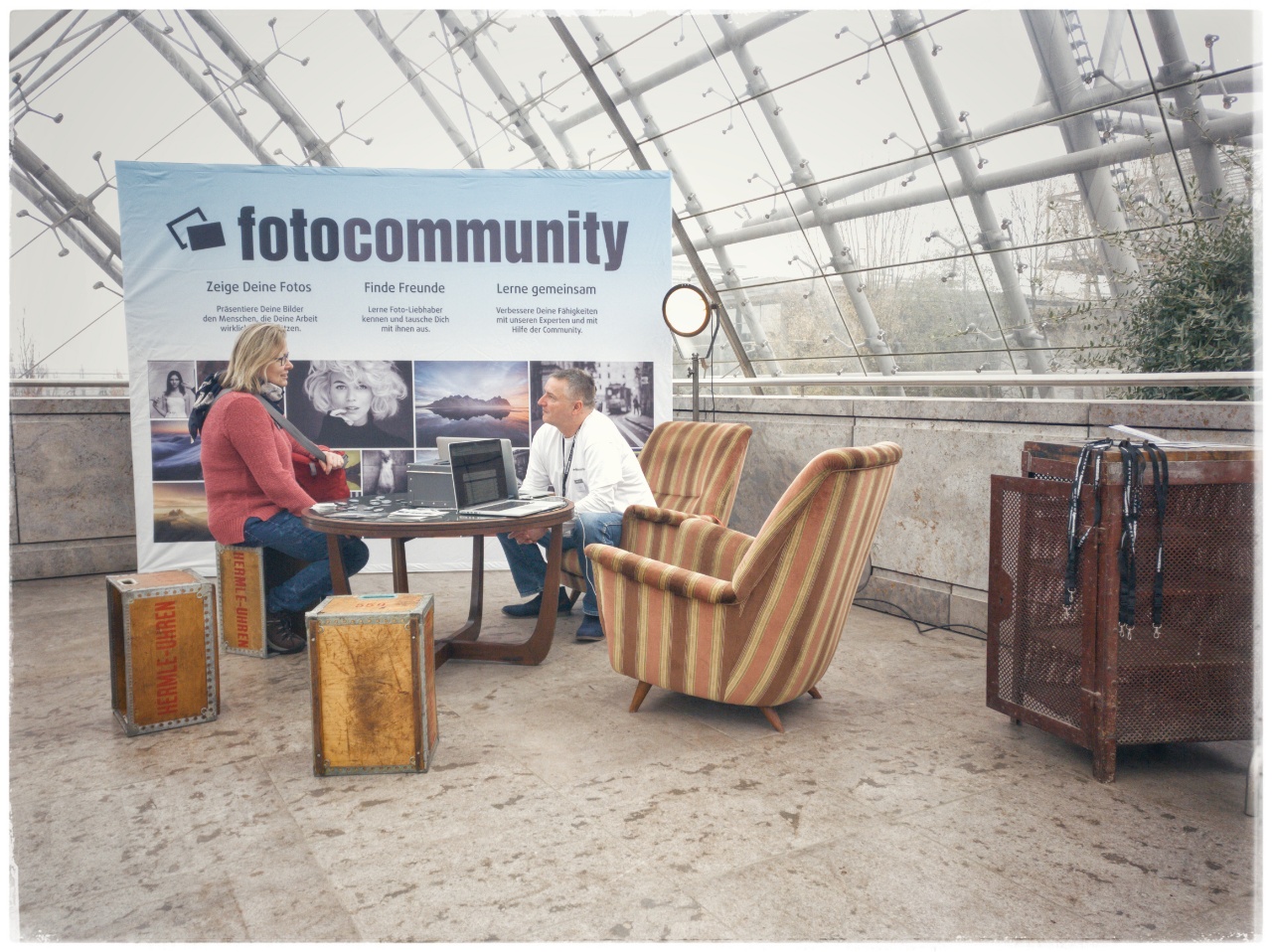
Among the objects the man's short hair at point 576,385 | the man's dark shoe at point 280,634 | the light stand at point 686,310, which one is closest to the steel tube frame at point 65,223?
the man's dark shoe at point 280,634

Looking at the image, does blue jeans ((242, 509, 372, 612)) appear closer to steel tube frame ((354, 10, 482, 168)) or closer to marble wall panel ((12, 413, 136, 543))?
marble wall panel ((12, 413, 136, 543))

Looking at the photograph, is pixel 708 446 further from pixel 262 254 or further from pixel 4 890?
pixel 4 890

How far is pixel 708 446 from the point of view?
4.77 metres

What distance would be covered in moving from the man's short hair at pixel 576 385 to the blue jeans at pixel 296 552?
45.5 inches

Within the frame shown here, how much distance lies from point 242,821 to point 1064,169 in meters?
5.87

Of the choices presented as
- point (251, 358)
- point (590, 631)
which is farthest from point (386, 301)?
point (590, 631)

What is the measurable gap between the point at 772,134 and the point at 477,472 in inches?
187

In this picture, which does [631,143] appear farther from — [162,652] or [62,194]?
[162,652]

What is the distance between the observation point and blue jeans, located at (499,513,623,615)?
4086 mm

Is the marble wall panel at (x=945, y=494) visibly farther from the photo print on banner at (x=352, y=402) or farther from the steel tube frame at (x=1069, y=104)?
the photo print on banner at (x=352, y=402)

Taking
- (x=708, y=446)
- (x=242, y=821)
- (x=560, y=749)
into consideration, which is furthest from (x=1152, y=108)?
(x=242, y=821)

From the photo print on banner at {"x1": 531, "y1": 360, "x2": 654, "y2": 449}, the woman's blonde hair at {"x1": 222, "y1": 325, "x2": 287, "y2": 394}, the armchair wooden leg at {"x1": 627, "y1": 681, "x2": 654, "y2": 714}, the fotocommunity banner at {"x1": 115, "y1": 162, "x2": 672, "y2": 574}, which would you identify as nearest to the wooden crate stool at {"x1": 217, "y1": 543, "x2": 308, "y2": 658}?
the woman's blonde hair at {"x1": 222, "y1": 325, "x2": 287, "y2": 394}

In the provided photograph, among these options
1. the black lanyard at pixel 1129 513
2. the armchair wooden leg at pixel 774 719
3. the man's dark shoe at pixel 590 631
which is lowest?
the armchair wooden leg at pixel 774 719

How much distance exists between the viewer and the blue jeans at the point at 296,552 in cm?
389
